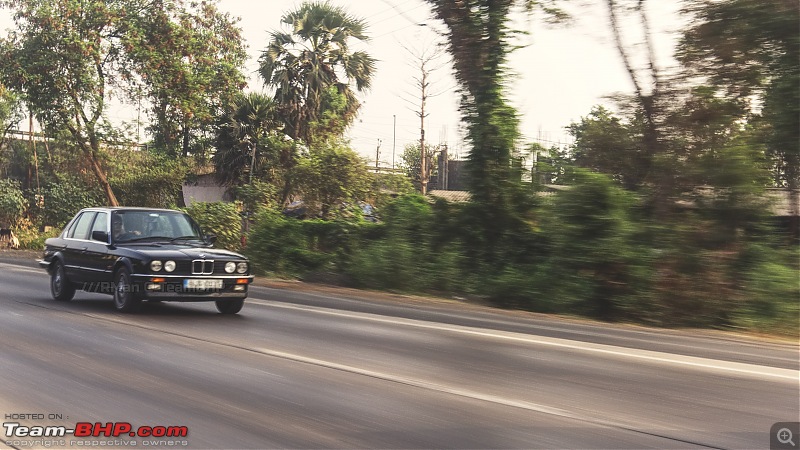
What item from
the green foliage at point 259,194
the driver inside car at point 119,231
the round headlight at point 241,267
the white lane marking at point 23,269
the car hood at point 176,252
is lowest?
the white lane marking at point 23,269

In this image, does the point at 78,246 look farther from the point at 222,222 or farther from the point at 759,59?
the point at 222,222

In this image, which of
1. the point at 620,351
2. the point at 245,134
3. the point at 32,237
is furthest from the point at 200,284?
the point at 32,237

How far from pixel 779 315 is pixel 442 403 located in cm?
1024

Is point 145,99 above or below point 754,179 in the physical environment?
above

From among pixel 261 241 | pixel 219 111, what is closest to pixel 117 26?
pixel 219 111

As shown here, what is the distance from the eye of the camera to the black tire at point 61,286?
14.3m

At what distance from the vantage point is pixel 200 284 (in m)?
12.2

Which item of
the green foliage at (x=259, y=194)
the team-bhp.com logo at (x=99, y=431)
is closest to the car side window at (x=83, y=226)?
the team-bhp.com logo at (x=99, y=431)

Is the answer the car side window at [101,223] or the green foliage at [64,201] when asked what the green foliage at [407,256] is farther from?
the green foliage at [64,201]

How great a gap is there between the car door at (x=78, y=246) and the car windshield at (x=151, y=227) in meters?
0.73

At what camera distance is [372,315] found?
13.4 m

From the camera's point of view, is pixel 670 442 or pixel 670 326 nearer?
pixel 670 442

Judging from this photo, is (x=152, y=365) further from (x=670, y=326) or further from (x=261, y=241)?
(x=261, y=241)

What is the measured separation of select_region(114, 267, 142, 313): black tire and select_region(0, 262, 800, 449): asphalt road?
0.40m
